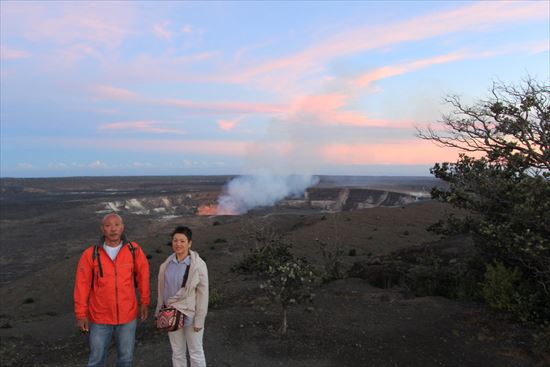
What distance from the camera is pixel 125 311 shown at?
15.6 ft

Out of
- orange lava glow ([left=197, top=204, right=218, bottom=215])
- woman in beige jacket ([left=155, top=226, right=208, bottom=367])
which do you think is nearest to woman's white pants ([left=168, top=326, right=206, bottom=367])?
woman in beige jacket ([left=155, top=226, right=208, bottom=367])

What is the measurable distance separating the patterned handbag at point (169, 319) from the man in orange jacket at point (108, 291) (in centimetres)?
32

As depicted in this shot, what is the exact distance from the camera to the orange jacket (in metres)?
4.63

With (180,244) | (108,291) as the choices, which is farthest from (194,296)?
(108,291)

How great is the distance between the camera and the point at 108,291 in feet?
15.3

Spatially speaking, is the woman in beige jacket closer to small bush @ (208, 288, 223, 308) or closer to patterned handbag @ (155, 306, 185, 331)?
patterned handbag @ (155, 306, 185, 331)

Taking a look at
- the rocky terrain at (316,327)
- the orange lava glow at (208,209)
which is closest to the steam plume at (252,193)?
the orange lava glow at (208,209)

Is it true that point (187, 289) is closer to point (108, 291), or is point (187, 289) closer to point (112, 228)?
point (108, 291)

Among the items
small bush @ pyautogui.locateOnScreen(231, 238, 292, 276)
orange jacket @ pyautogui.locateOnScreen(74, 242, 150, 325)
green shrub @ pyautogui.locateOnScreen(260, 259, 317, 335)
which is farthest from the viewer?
small bush @ pyautogui.locateOnScreen(231, 238, 292, 276)

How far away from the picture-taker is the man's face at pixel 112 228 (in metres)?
4.66

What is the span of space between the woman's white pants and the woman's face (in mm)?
893

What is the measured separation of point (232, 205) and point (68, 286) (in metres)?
45.7

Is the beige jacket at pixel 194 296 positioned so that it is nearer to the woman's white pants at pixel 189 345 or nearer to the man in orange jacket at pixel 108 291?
the woman's white pants at pixel 189 345

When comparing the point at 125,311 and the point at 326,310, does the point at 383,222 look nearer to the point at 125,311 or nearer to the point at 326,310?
the point at 326,310
